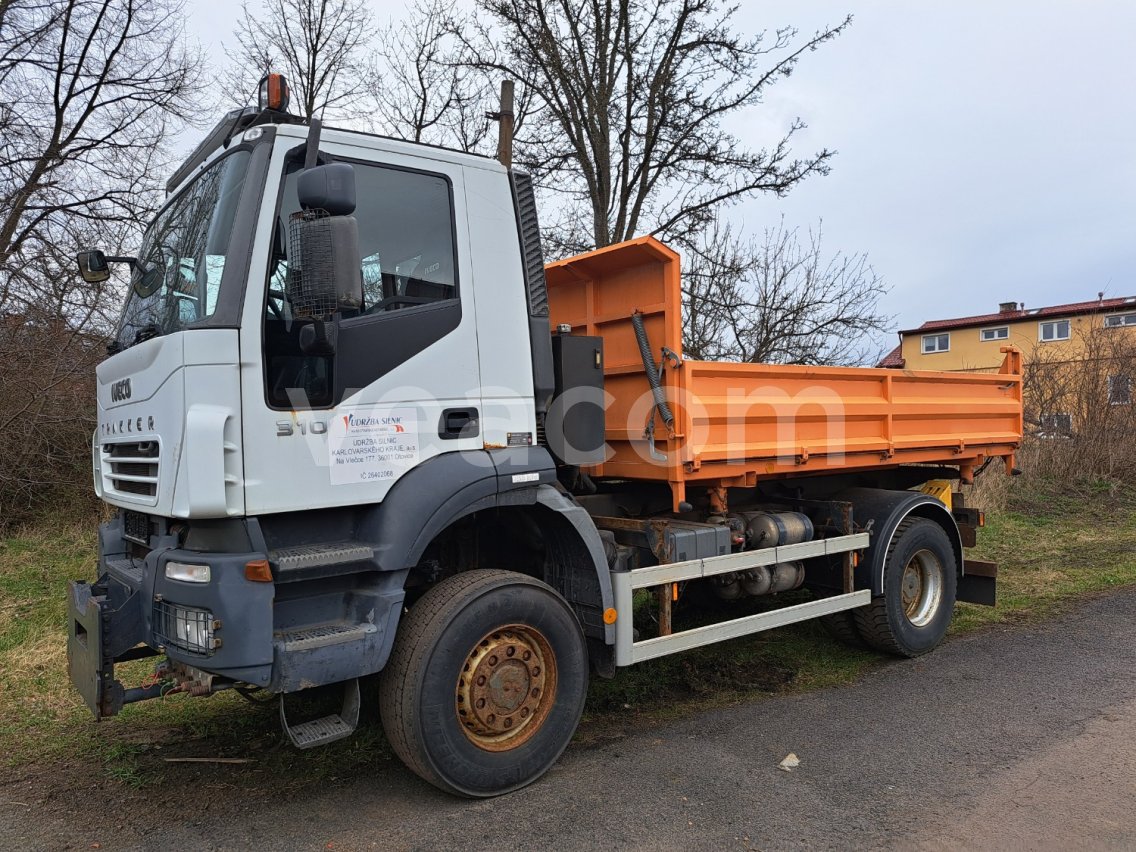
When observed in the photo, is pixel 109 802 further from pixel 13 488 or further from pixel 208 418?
pixel 13 488

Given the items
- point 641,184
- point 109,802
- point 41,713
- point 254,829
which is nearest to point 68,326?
point 41,713

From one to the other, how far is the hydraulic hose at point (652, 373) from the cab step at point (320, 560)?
1.76 metres

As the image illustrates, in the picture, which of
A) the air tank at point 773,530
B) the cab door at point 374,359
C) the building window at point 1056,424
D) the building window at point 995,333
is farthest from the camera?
the building window at point 995,333

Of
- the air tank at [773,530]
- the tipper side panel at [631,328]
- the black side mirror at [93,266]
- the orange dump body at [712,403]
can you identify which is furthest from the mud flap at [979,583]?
the black side mirror at [93,266]

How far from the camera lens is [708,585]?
5.94 m

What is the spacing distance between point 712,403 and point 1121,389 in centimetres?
1509

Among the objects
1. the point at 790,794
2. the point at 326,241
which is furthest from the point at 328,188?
the point at 790,794

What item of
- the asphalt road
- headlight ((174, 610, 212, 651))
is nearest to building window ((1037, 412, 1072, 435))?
the asphalt road

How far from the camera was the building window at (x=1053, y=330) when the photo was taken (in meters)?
35.1

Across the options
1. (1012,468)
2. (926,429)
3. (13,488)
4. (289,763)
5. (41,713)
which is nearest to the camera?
(289,763)

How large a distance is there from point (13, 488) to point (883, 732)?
8944mm

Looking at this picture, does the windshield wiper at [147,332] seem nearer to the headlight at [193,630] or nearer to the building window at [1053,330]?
the headlight at [193,630]

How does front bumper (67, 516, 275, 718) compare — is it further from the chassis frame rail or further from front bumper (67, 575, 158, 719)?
the chassis frame rail

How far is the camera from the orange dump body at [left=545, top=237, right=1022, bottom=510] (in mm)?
4402
